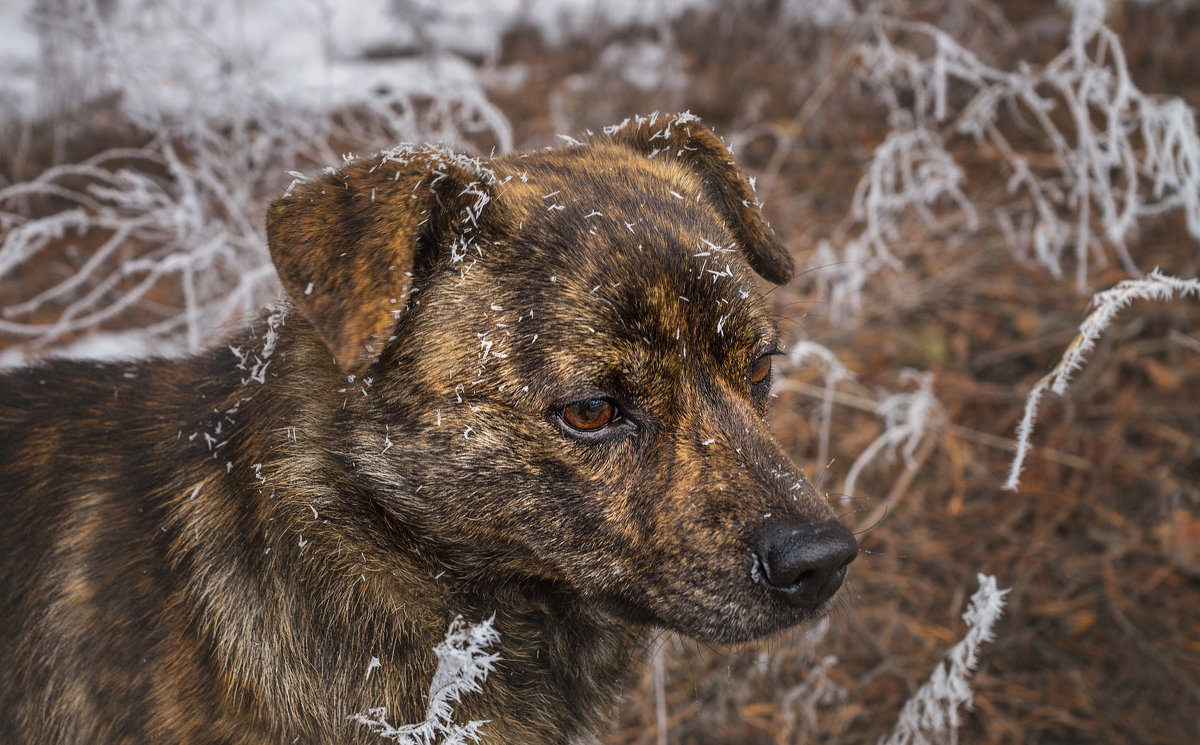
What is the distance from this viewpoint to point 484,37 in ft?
27.4

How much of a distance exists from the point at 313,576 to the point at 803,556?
3.85 feet

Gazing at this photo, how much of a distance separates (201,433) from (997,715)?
2997 millimetres

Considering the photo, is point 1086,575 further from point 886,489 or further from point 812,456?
point 812,456

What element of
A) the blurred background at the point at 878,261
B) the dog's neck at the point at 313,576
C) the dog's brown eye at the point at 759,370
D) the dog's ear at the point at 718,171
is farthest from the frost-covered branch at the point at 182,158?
the dog's brown eye at the point at 759,370

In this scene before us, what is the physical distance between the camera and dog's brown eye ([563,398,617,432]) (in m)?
2.27

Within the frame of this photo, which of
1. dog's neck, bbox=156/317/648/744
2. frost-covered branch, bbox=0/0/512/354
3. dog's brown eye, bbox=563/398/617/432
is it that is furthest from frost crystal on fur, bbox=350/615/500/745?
frost-covered branch, bbox=0/0/512/354

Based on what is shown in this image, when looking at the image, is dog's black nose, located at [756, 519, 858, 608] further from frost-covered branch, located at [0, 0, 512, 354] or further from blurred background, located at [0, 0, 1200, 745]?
frost-covered branch, located at [0, 0, 512, 354]

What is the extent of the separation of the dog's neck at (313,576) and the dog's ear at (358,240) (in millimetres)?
275

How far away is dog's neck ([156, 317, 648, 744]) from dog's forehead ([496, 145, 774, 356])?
57cm

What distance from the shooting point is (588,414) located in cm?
229

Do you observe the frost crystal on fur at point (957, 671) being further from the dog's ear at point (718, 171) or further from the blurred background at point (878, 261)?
the dog's ear at point (718, 171)

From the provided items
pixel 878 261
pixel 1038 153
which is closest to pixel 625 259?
pixel 878 261

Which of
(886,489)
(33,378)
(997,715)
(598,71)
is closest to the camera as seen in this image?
(33,378)

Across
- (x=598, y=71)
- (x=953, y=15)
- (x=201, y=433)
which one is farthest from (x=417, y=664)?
(x=953, y=15)
